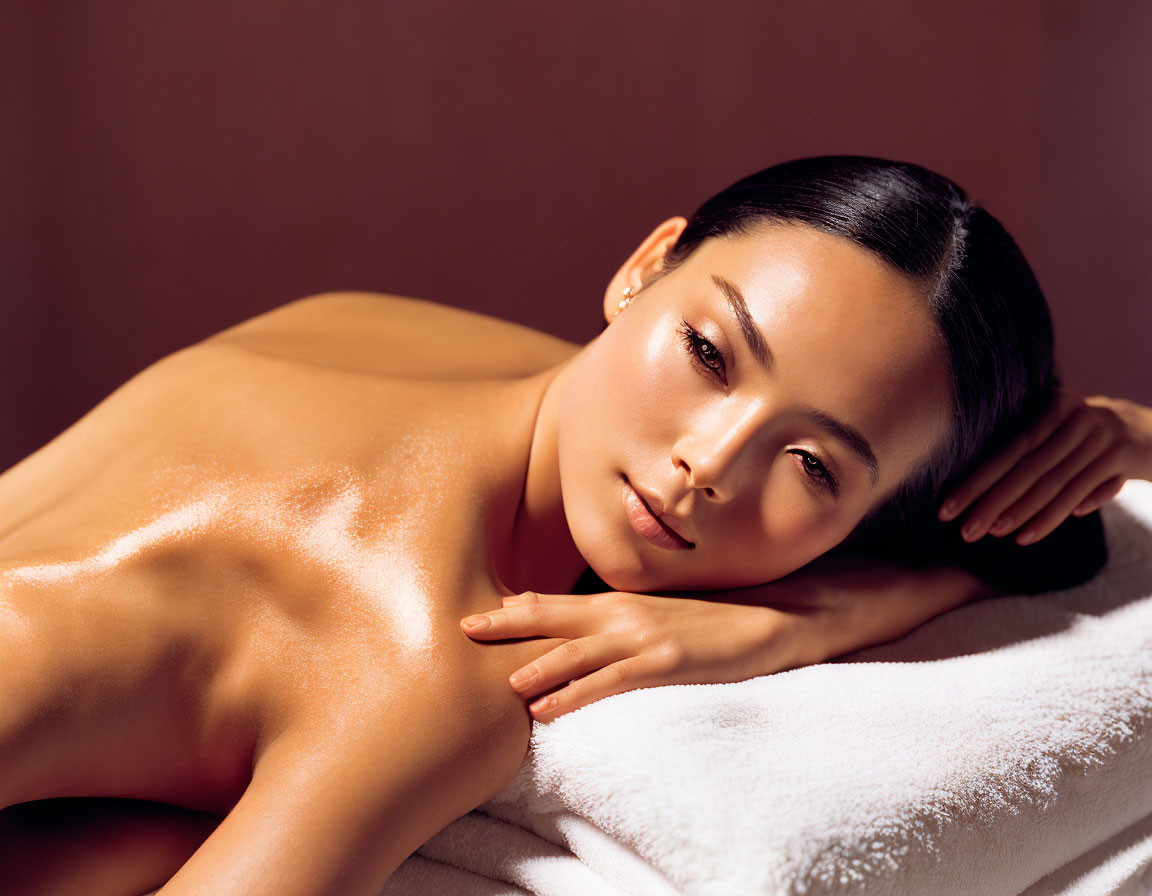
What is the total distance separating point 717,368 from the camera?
89cm

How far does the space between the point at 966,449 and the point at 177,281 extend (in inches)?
51.1

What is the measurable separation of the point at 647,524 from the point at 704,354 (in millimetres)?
144

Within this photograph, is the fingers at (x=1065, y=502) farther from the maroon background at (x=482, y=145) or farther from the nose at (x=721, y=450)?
the maroon background at (x=482, y=145)

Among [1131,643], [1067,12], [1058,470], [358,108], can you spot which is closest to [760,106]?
[1067,12]

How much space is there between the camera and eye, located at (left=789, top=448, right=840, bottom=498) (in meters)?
0.90

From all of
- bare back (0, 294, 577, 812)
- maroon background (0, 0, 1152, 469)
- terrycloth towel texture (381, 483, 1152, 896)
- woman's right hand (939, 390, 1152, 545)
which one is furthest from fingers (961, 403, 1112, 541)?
maroon background (0, 0, 1152, 469)

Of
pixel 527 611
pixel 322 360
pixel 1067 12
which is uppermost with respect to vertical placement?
pixel 1067 12

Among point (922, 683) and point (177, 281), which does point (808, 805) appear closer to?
point (922, 683)

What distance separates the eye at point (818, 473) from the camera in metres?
0.90

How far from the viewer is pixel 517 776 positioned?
0.81 m

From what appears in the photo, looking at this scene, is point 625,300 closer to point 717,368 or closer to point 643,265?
point 643,265

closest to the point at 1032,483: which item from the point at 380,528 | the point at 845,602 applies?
the point at 845,602

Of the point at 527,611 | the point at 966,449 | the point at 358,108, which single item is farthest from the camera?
the point at 358,108

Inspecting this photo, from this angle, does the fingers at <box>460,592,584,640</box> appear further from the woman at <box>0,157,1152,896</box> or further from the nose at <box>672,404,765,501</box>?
the nose at <box>672,404,765,501</box>
